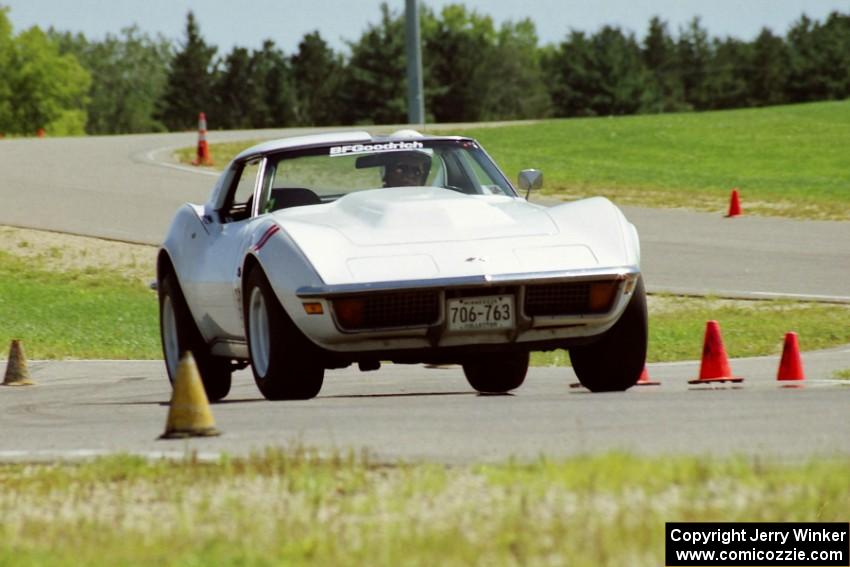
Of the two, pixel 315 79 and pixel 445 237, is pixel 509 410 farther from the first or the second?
pixel 315 79

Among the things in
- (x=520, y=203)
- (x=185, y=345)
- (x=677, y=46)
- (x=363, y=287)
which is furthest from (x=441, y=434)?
(x=677, y=46)

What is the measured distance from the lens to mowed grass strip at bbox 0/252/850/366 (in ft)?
49.4

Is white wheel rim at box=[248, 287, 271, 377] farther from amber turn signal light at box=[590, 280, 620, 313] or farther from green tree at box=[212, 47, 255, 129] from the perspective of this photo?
green tree at box=[212, 47, 255, 129]

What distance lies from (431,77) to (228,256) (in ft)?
293

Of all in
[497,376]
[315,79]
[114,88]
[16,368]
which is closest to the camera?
[497,376]

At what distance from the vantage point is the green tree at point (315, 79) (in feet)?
314

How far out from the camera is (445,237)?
8602 mm

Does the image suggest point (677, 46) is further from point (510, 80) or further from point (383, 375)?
point (383, 375)

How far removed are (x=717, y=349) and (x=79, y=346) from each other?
6.63 m

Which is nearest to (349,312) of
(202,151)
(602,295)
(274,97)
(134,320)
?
(602,295)

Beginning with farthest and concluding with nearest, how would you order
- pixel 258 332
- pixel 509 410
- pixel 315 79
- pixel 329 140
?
pixel 315 79, pixel 329 140, pixel 258 332, pixel 509 410

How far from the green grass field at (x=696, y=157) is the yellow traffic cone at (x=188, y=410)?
19392 mm

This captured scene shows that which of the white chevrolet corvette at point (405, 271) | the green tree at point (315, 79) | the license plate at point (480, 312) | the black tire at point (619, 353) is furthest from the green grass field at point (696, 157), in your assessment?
the green tree at point (315, 79)

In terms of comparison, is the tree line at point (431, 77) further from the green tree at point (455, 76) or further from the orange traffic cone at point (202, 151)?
the orange traffic cone at point (202, 151)
